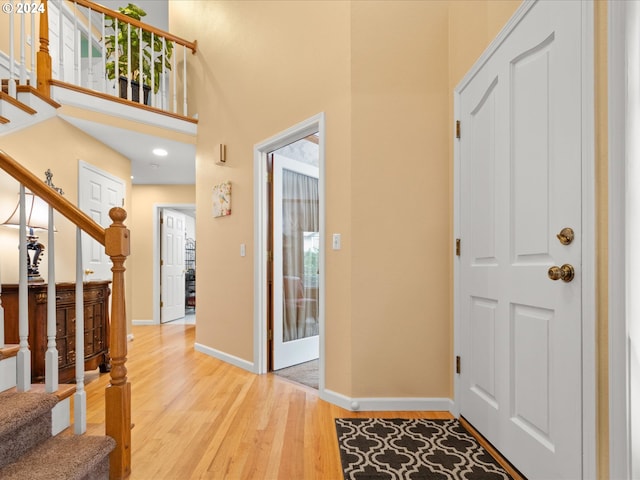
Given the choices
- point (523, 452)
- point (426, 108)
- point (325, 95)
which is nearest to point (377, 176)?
point (426, 108)

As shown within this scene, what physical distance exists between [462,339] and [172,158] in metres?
3.96

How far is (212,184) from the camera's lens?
390 cm

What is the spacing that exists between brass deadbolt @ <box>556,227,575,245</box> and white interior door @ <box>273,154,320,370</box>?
7.65 feet

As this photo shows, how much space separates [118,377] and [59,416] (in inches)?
12.5

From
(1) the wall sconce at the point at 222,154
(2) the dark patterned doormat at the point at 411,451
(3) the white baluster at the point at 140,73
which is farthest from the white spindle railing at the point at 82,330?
(3) the white baluster at the point at 140,73

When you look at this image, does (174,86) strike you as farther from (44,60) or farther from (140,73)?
(44,60)

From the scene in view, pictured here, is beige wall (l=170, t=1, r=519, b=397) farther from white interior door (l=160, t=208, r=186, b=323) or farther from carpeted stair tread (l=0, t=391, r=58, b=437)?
white interior door (l=160, t=208, r=186, b=323)

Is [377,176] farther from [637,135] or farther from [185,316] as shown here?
[185,316]

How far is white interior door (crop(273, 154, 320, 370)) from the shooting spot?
131 inches

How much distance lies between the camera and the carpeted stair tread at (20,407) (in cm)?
131

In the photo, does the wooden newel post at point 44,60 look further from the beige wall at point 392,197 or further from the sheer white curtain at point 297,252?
the beige wall at point 392,197

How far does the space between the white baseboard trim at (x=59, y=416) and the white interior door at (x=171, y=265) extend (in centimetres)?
444

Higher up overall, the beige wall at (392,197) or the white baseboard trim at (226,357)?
the beige wall at (392,197)

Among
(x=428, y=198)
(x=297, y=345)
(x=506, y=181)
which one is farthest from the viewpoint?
(x=297, y=345)
